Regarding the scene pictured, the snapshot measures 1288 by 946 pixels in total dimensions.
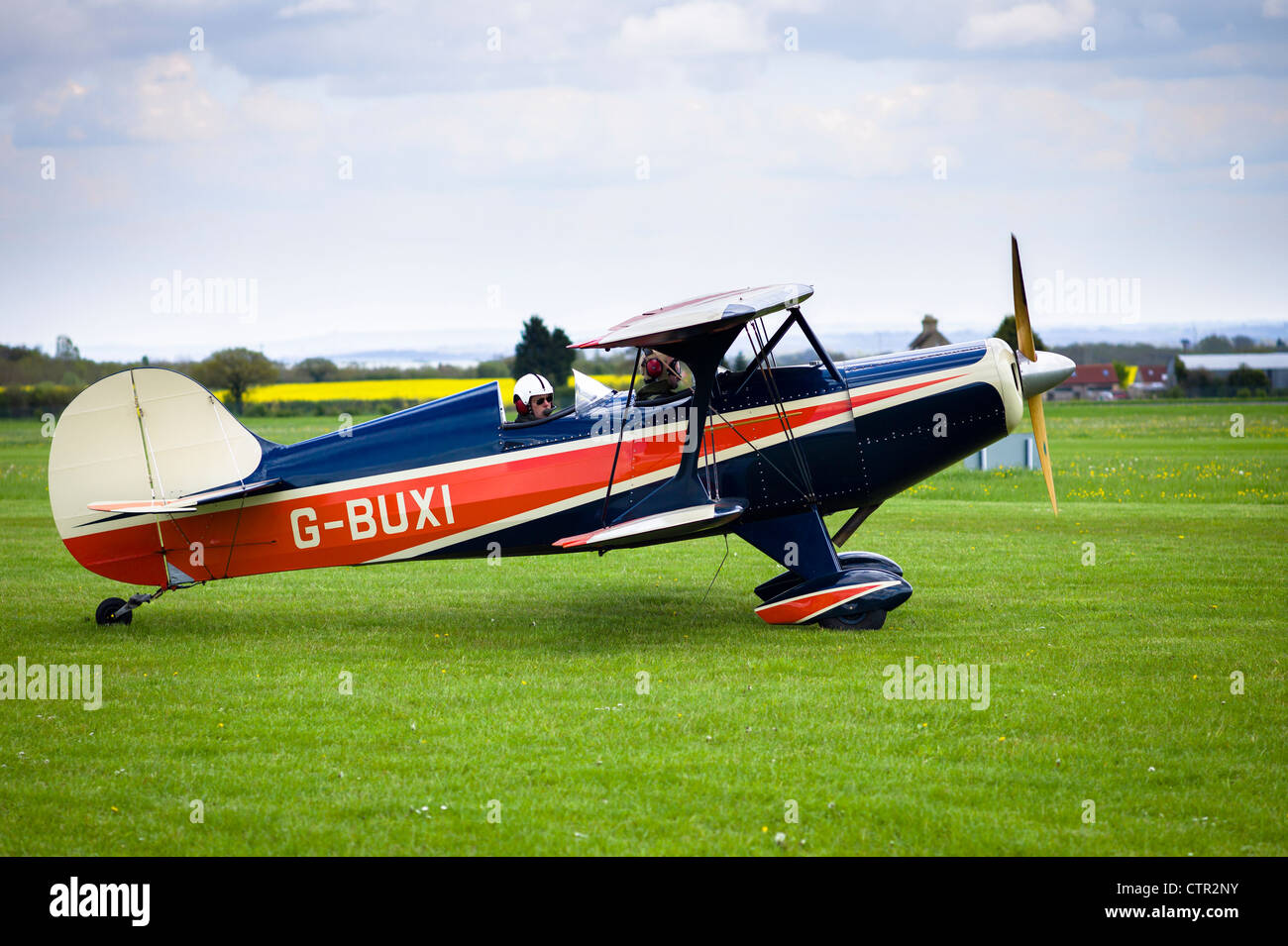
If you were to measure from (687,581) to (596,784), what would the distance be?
7315 mm

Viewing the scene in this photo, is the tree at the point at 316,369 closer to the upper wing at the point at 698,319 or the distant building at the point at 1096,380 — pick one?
the upper wing at the point at 698,319

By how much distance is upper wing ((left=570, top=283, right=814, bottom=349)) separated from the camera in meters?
9.20

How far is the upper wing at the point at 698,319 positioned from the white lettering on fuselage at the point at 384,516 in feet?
8.39

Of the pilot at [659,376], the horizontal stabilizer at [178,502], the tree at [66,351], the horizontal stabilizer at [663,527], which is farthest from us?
the tree at [66,351]

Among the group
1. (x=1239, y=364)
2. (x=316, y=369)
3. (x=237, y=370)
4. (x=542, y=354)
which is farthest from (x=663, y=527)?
(x=1239, y=364)

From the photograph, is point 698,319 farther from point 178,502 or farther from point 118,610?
point 118,610

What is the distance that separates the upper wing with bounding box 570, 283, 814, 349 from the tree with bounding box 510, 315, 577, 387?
127ft

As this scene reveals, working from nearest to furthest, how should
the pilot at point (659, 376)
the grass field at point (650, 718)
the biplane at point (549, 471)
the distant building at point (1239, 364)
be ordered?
the grass field at point (650, 718) < the biplane at point (549, 471) < the pilot at point (659, 376) < the distant building at point (1239, 364)

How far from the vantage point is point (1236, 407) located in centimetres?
6800

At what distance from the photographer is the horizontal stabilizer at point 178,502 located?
33.4ft

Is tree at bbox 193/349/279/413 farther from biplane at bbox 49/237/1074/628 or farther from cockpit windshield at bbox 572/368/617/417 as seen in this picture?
cockpit windshield at bbox 572/368/617/417

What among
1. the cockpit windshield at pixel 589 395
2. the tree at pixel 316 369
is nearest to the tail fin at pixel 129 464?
the cockpit windshield at pixel 589 395

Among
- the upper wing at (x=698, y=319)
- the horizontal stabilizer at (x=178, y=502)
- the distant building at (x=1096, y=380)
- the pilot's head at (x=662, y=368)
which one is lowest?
the distant building at (x=1096, y=380)
